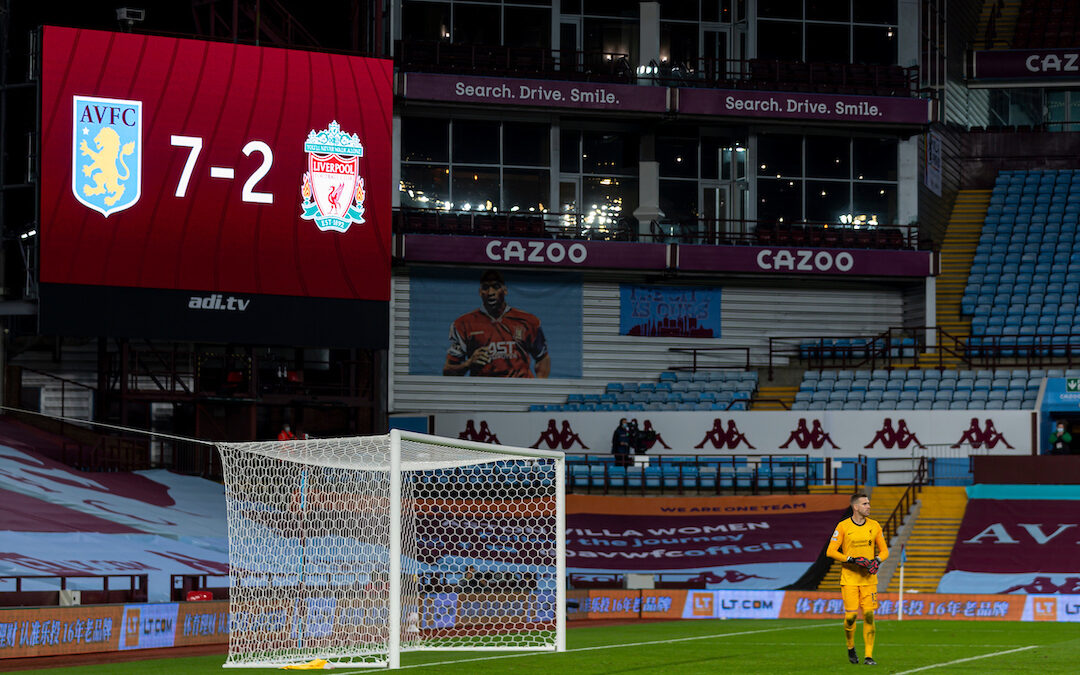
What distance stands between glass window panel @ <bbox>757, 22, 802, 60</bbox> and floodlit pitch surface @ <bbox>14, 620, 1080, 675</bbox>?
21.3 m

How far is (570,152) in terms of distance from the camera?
130 ft

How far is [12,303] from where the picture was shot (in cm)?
3025

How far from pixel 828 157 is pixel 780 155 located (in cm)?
131

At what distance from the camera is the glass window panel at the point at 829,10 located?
4094 centimetres

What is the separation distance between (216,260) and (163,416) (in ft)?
20.1

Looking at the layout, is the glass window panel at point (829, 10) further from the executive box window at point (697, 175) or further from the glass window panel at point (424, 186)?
the glass window panel at point (424, 186)

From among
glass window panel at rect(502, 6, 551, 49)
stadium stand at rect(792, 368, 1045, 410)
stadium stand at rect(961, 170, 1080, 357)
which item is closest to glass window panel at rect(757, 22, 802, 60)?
glass window panel at rect(502, 6, 551, 49)

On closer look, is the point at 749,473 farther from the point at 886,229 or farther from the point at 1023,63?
the point at 1023,63

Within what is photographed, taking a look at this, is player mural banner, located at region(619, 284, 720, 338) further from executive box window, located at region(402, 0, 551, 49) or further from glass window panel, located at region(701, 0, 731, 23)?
glass window panel, located at region(701, 0, 731, 23)

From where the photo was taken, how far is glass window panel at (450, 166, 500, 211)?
38.3m

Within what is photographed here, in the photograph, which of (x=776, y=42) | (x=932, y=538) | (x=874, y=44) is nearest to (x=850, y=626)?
(x=932, y=538)

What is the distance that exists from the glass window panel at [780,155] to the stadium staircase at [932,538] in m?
11.6

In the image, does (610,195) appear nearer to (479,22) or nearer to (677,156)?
(677,156)

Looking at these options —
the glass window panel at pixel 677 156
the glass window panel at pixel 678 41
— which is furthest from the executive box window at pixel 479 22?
the glass window panel at pixel 677 156
